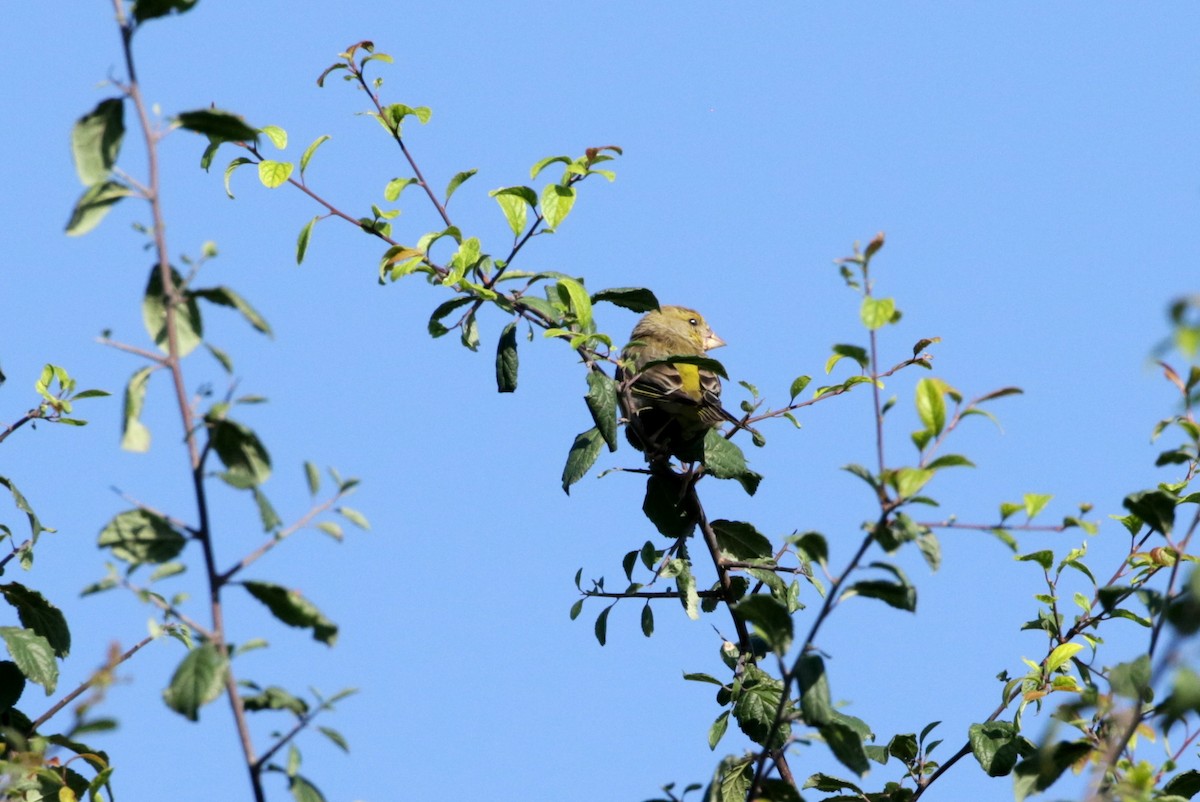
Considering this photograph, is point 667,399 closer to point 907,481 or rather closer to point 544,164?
point 544,164

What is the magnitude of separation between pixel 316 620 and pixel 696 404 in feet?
8.82

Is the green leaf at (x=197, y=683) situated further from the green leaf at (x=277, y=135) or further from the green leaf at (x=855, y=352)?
the green leaf at (x=277, y=135)

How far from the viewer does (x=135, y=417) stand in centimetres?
202

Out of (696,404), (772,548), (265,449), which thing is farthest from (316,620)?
(696,404)

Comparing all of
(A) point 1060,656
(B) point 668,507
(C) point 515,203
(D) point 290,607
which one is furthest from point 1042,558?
(D) point 290,607

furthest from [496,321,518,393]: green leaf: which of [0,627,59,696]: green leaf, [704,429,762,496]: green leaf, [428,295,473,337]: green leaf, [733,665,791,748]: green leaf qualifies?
[0,627,59,696]: green leaf

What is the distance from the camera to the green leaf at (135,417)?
2.01 m

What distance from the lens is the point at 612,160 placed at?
3.91m

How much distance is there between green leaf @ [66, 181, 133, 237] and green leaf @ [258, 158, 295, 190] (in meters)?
1.95

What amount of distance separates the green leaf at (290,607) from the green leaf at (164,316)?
1.24 ft

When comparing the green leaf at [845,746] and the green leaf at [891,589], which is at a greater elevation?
the green leaf at [891,589]

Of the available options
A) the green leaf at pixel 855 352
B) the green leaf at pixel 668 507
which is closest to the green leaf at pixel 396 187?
the green leaf at pixel 668 507

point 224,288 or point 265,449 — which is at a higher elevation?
point 224,288

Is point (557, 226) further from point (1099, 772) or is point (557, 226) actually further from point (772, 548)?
point (1099, 772)
